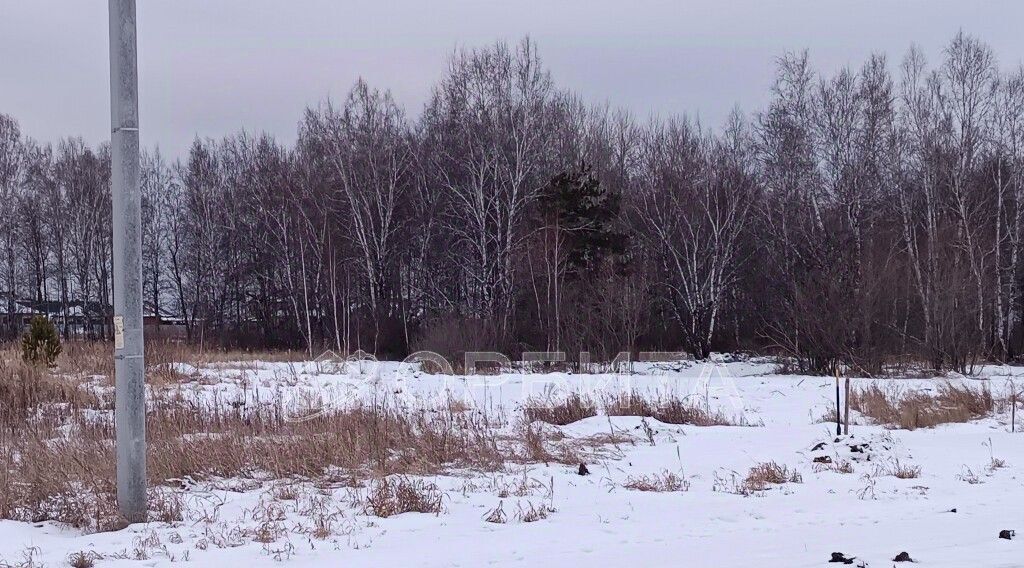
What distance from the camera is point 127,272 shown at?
652cm

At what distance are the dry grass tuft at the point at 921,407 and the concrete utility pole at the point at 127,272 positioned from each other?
10344 millimetres

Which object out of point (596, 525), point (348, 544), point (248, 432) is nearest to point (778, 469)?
point (596, 525)

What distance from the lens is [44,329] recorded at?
57.6 ft

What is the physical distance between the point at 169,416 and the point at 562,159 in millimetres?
33201

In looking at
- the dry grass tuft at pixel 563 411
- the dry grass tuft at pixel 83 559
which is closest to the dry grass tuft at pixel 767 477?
the dry grass tuft at pixel 563 411

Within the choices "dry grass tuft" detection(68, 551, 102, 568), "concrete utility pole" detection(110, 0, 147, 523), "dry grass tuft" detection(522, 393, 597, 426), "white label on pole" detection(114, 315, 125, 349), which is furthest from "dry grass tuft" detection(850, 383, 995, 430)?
"dry grass tuft" detection(68, 551, 102, 568)

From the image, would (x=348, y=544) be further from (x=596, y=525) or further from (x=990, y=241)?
(x=990, y=241)

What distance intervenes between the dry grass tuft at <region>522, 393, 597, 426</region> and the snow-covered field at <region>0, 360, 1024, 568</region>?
820 millimetres

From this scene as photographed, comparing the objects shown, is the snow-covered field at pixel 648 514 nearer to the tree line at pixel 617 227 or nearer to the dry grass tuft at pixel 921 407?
the dry grass tuft at pixel 921 407

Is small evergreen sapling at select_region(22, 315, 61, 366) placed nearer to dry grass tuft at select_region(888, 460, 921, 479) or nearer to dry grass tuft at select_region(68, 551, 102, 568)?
dry grass tuft at select_region(68, 551, 102, 568)

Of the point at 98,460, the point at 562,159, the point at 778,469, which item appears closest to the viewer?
the point at 98,460

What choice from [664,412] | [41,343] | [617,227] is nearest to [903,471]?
[664,412]

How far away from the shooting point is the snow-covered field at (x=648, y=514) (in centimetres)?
582

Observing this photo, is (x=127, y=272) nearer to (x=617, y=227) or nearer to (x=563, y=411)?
(x=563, y=411)
